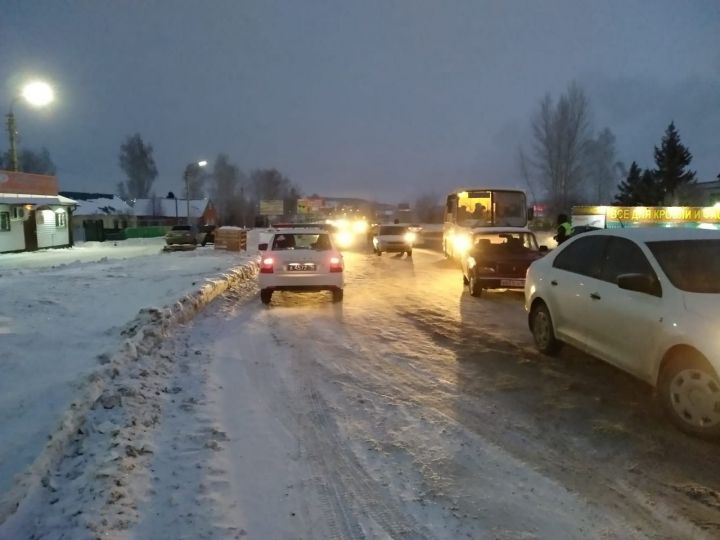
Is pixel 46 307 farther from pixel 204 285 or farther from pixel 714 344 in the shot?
pixel 714 344

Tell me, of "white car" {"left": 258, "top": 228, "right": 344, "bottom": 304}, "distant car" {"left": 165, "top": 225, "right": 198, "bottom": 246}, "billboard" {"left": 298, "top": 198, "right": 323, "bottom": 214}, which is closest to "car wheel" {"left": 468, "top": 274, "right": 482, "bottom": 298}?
"white car" {"left": 258, "top": 228, "right": 344, "bottom": 304}

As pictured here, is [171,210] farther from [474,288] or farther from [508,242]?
[474,288]

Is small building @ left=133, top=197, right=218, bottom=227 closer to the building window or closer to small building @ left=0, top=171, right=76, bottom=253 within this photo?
the building window

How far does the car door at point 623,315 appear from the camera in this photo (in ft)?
16.9

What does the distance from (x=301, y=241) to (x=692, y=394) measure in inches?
364

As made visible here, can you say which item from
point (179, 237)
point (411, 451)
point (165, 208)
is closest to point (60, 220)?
point (179, 237)

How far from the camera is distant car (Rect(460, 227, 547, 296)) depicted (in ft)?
42.6

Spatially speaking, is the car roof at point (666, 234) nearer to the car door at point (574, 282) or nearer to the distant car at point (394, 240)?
the car door at point (574, 282)

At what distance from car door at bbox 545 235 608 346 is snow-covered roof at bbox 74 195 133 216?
6006cm

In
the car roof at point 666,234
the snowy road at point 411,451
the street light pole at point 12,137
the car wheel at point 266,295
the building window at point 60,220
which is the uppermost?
the street light pole at point 12,137

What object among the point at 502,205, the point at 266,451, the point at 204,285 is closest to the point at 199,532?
the point at 266,451

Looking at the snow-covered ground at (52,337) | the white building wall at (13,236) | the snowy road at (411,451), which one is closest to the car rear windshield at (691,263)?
the snowy road at (411,451)

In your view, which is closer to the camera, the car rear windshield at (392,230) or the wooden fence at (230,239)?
the car rear windshield at (392,230)

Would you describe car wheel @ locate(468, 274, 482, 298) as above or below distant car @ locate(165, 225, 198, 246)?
below
